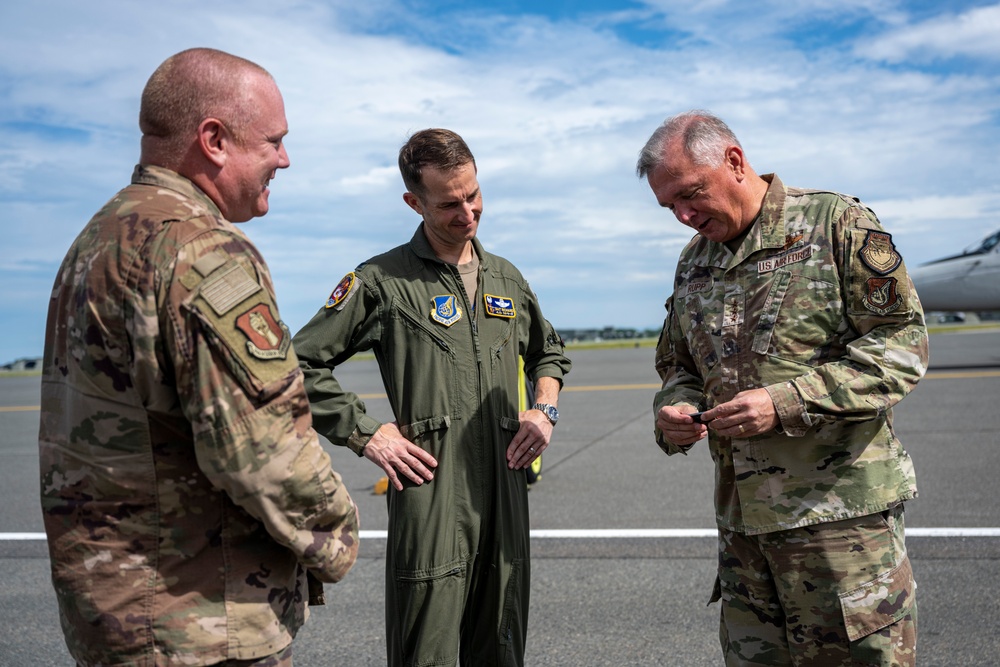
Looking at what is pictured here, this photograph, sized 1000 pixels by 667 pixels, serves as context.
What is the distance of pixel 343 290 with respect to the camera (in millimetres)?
3385

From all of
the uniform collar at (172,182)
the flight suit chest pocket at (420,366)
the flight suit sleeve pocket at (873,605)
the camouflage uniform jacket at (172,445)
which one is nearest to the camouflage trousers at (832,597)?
the flight suit sleeve pocket at (873,605)

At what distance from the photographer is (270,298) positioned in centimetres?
207

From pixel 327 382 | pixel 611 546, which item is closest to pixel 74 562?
pixel 327 382

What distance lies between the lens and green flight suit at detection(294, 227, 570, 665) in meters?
3.21

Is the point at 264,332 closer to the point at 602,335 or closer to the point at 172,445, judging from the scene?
the point at 172,445

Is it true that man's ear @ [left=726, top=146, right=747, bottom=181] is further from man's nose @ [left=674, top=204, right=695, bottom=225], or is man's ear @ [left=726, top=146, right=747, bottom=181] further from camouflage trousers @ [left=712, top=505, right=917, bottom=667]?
camouflage trousers @ [left=712, top=505, right=917, bottom=667]

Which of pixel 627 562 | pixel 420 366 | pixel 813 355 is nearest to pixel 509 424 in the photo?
pixel 420 366

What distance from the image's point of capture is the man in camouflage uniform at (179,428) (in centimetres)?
197

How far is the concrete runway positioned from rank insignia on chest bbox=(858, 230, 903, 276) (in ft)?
7.32

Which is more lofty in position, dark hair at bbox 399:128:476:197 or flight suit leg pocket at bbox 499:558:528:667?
dark hair at bbox 399:128:476:197

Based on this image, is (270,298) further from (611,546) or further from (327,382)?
(611,546)

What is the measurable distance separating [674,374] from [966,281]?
15.6 metres

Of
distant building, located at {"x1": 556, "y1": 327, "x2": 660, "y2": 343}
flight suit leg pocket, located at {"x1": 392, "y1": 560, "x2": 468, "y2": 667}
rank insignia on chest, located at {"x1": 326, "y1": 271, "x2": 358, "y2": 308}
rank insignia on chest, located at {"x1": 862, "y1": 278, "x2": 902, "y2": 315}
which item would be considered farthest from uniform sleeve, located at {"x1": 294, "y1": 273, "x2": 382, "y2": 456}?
distant building, located at {"x1": 556, "y1": 327, "x2": 660, "y2": 343}

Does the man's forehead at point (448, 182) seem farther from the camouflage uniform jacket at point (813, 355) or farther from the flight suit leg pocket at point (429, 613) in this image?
the flight suit leg pocket at point (429, 613)
